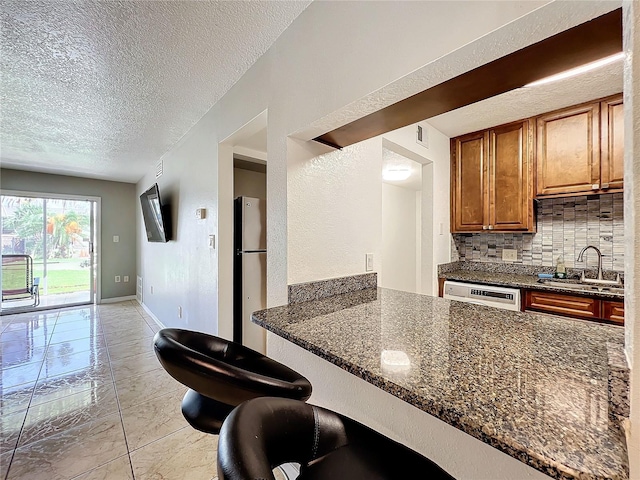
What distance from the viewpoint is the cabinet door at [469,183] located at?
2697 millimetres

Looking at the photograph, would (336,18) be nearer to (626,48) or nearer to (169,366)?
(626,48)

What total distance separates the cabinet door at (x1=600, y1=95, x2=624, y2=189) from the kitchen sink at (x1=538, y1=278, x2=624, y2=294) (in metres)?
0.76

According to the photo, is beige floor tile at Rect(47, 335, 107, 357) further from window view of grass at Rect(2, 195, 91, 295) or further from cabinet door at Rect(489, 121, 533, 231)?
cabinet door at Rect(489, 121, 533, 231)

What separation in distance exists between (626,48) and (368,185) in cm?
135

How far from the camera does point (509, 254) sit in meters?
2.76

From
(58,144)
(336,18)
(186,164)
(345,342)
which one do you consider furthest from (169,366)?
(58,144)

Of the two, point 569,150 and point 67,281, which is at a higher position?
point 569,150

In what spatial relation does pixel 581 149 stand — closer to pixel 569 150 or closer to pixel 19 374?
pixel 569 150

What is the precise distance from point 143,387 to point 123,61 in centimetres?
255

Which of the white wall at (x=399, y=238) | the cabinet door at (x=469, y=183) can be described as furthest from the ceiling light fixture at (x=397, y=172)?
the white wall at (x=399, y=238)

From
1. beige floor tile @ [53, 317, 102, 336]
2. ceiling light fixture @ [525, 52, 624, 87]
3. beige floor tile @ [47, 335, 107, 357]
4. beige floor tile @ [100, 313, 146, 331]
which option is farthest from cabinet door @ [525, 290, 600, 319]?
beige floor tile @ [53, 317, 102, 336]

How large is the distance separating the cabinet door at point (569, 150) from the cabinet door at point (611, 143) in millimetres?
29

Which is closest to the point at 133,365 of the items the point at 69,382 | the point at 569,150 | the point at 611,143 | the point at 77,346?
the point at 69,382

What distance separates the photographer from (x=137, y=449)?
5.53 feet
